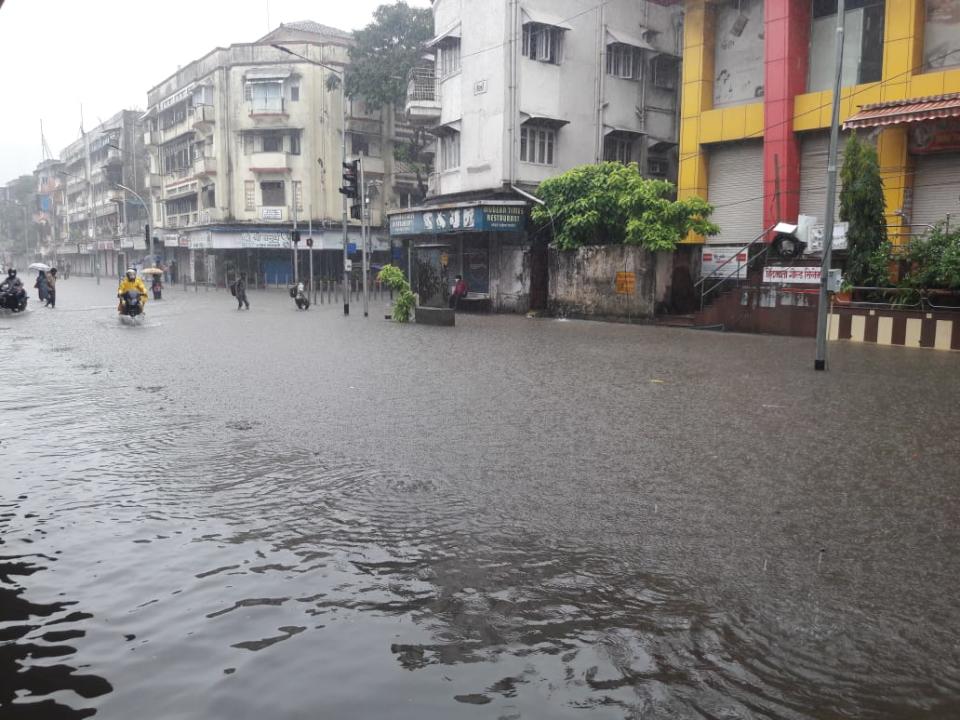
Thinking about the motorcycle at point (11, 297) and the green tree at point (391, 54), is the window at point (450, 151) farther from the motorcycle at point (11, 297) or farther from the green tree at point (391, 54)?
the motorcycle at point (11, 297)

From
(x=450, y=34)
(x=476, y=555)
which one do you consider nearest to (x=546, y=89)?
(x=450, y=34)

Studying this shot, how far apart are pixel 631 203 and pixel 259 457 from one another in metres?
20.6

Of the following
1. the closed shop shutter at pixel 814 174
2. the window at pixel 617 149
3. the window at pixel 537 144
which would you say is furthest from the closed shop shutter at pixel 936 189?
the window at pixel 537 144

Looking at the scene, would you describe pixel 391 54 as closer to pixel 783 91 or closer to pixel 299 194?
pixel 299 194

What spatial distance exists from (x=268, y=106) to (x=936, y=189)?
134 ft

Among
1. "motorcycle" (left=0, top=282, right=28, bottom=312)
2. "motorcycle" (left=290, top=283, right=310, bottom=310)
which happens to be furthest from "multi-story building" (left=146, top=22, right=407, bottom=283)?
"motorcycle" (left=0, top=282, right=28, bottom=312)

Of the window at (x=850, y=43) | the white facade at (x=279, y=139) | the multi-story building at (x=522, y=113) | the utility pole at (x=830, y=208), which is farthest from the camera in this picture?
the white facade at (x=279, y=139)

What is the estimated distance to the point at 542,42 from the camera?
31484mm

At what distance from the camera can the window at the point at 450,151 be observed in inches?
1330

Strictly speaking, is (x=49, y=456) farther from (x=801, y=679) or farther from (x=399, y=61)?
(x=399, y=61)

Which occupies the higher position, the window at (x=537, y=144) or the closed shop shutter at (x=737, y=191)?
the window at (x=537, y=144)

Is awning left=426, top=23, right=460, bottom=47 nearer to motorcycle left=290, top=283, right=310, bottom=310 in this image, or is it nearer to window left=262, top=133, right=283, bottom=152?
motorcycle left=290, top=283, right=310, bottom=310

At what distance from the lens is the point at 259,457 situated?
23.5 ft

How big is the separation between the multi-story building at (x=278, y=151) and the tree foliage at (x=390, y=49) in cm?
566
